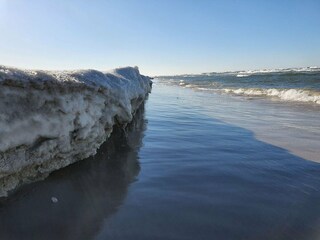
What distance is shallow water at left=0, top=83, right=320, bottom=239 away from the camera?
10.1 feet

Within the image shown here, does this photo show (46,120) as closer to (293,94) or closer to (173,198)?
(173,198)

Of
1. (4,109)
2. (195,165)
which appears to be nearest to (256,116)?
(195,165)

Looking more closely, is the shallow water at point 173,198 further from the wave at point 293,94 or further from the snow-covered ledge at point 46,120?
the wave at point 293,94

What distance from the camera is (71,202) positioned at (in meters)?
3.56

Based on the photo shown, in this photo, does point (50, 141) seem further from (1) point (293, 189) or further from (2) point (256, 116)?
(2) point (256, 116)

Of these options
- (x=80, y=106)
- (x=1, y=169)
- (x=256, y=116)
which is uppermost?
(x=80, y=106)

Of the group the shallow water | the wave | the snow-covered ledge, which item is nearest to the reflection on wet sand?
the shallow water

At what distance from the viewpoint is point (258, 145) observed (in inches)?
259

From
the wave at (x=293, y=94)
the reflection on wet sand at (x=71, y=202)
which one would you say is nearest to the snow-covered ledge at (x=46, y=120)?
the reflection on wet sand at (x=71, y=202)

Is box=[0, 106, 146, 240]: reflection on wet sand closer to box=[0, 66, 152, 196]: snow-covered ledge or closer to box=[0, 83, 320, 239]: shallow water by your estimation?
box=[0, 83, 320, 239]: shallow water

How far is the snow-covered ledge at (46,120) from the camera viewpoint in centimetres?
319

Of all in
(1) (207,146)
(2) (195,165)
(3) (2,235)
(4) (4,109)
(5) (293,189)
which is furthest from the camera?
(1) (207,146)

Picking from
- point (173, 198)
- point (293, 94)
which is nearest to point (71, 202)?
point (173, 198)

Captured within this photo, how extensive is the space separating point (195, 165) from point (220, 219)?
1780 mm
